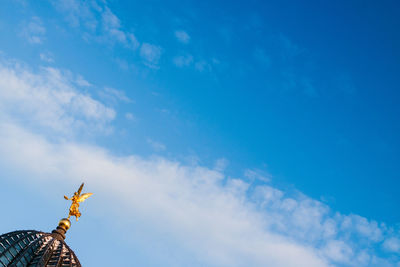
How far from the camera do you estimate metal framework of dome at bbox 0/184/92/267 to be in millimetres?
38500

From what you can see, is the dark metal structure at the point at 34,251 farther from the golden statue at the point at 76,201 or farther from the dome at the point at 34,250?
the golden statue at the point at 76,201

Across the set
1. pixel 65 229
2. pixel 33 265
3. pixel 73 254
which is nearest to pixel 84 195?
pixel 65 229

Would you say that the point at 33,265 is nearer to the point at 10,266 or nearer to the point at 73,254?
the point at 10,266

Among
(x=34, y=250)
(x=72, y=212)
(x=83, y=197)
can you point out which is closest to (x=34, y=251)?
(x=34, y=250)

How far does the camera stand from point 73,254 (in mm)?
43344

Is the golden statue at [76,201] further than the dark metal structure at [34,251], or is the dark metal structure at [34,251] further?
the golden statue at [76,201]

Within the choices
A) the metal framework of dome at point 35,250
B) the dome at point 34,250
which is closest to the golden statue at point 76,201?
the metal framework of dome at point 35,250

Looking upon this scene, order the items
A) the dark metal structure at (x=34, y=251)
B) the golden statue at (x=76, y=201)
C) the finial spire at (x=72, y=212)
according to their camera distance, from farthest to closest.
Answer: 1. the golden statue at (x=76, y=201)
2. the finial spire at (x=72, y=212)
3. the dark metal structure at (x=34, y=251)

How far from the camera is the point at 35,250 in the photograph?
40.9m

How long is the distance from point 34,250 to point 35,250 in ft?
0.38

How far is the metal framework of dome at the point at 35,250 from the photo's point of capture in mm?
38500

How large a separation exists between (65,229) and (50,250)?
615 centimetres

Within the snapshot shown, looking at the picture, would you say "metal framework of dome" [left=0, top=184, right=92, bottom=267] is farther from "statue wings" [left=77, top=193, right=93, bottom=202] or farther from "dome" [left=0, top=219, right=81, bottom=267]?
"statue wings" [left=77, top=193, right=93, bottom=202]

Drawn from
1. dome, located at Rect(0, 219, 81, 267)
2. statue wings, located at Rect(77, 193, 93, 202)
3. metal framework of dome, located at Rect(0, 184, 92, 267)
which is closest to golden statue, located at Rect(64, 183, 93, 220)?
statue wings, located at Rect(77, 193, 93, 202)
